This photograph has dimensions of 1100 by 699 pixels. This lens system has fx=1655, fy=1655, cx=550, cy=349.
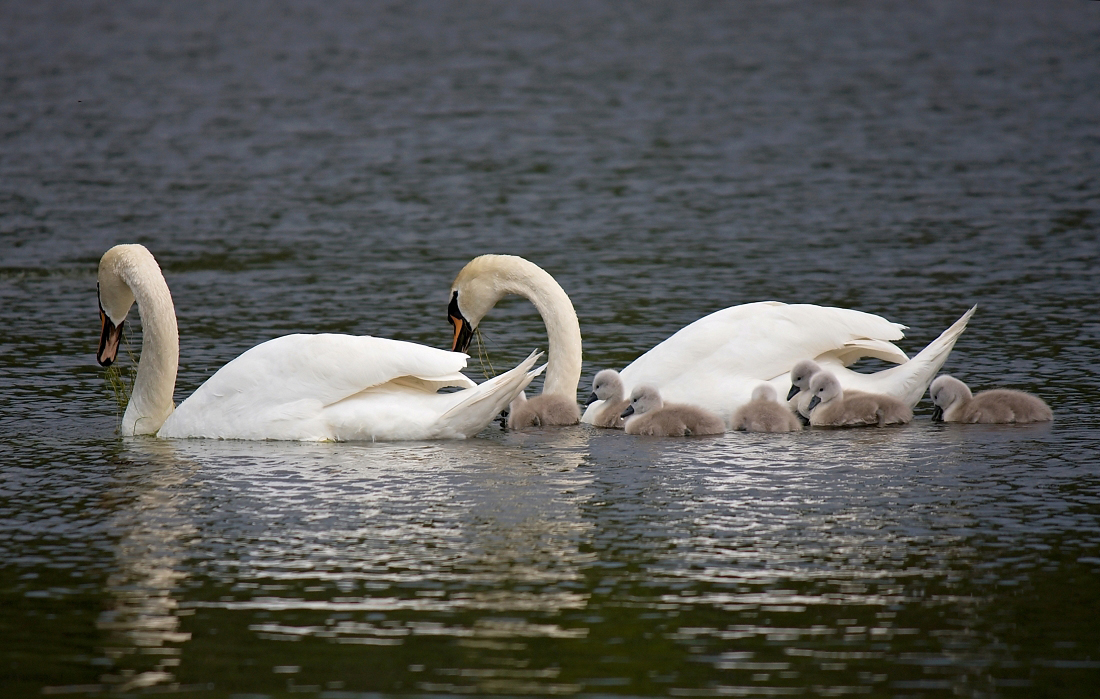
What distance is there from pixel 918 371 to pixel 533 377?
2.17m

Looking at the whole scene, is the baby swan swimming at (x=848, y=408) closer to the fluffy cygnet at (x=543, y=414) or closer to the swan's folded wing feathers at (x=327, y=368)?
the fluffy cygnet at (x=543, y=414)

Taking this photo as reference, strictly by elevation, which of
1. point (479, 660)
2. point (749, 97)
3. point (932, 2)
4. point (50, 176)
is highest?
point (932, 2)

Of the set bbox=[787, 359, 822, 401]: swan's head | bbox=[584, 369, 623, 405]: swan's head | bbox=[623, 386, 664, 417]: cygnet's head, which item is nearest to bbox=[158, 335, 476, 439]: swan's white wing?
bbox=[584, 369, 623, 405]: swan's head

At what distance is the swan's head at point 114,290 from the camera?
9.58m

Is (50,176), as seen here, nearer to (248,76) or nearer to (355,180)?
(355,180)

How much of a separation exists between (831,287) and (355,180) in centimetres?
805

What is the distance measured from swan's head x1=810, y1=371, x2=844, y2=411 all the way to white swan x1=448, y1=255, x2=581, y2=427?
1.39 meters

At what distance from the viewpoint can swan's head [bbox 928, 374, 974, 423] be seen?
30.0 feet

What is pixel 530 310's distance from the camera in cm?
1362

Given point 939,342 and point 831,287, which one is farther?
point 831,287

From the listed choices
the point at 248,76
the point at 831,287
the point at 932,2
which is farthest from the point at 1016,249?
the point at 932,2

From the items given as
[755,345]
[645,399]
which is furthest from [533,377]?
[755,345]

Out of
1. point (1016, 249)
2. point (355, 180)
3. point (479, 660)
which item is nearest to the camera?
point (479, 660)

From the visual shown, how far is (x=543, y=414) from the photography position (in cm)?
952
